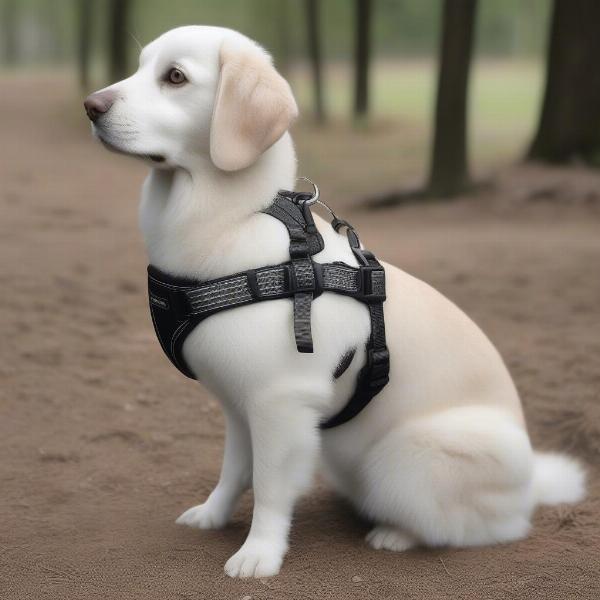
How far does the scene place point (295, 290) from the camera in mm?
2924

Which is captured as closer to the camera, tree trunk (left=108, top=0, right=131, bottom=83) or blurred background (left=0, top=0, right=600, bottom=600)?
blurred background (left=0, top=0, right=600, bottom=600)

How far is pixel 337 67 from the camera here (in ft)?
146

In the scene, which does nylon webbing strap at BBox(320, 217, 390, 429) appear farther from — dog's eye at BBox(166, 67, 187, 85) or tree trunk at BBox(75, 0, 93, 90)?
tree trunk at BBox(75, 0, 93, 90)

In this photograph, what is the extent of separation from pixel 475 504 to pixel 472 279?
415cm

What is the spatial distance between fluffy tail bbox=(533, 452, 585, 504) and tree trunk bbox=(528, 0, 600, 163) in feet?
27.0

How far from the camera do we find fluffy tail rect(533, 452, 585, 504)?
3.85 metres

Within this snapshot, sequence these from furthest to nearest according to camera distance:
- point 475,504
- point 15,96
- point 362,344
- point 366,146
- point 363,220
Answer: point 15,96, point 366,146, point 363,220, point 475,504, point 362,344

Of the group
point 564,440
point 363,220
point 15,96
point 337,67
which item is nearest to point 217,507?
point 564,440

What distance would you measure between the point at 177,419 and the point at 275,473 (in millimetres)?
1799

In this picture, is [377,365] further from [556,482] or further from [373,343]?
[556,482]

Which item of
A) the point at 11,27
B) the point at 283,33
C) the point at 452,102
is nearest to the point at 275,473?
the point at 452,102

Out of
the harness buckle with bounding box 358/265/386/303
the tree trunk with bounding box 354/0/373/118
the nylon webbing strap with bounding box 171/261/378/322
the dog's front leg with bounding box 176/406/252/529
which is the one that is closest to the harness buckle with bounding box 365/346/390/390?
the harness buckle with bounding box 358/265/386/303

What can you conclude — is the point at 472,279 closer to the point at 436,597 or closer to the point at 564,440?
the point at 564,440

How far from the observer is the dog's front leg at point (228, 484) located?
3443 mm
